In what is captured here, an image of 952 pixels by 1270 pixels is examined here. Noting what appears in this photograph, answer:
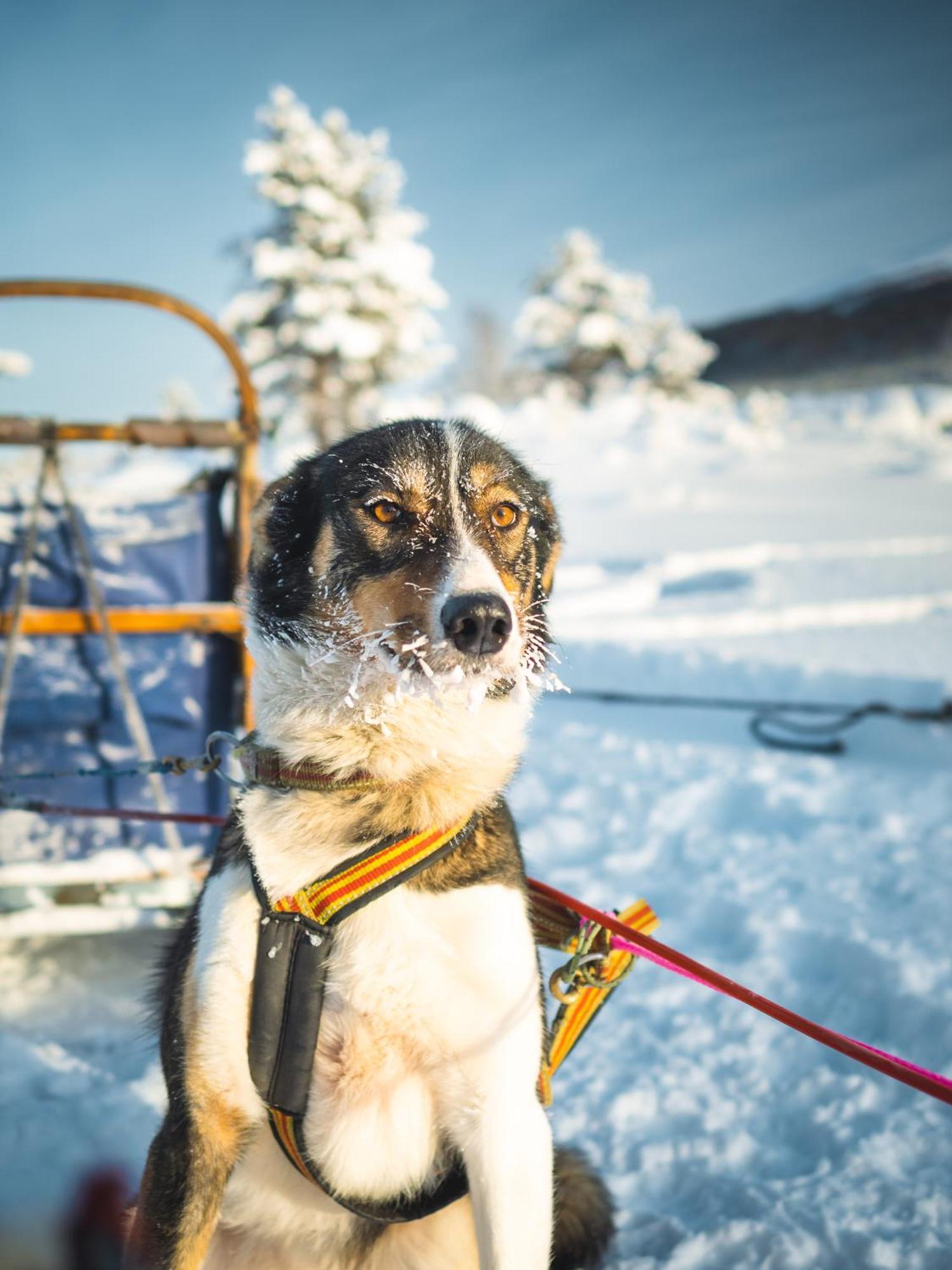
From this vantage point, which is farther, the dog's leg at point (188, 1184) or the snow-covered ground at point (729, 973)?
the snow-covered ground at point (729, 973)

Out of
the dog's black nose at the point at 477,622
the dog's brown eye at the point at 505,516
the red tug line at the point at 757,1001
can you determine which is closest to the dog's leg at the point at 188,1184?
the red tug line at the point at 757,1001

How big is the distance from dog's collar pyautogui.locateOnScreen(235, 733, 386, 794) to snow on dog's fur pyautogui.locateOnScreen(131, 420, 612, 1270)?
16 millimetres

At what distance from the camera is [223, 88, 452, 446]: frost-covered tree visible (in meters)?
22.6

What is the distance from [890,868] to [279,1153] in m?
3.02

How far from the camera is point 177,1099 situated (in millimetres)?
1494

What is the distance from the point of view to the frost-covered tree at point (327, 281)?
22.6 m

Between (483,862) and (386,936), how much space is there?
25cm

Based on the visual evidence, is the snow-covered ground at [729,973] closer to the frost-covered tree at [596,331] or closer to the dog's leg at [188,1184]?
the dog's leg at [188,1184]

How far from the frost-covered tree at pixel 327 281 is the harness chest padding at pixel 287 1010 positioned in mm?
23278

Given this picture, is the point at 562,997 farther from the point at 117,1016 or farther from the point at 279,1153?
the point at 117,1016

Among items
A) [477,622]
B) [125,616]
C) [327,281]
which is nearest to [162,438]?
[125,616]

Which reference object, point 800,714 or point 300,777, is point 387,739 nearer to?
point 300,777

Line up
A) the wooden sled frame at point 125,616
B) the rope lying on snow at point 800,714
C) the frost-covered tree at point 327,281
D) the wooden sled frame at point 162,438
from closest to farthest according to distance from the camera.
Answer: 1. the wooden sled frame at point 125,616
2. the wooden sled frame at point 162,438
3. the rope lying on snow at point 800,714
4. the frost-covered tree at point 327,281

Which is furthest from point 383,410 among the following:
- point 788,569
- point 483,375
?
point 483,375
